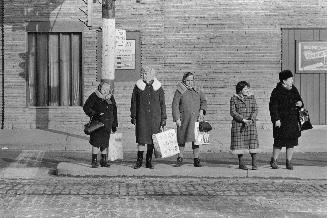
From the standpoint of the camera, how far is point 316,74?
19.1 metres

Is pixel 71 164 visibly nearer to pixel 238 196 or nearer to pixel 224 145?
pixel 238 196

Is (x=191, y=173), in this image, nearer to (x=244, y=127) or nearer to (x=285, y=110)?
(x=244, y=127)

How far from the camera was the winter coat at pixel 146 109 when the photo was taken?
10.6 meters

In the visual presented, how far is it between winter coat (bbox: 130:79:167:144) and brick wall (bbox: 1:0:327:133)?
8.25m

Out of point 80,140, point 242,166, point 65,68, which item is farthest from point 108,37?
point 65,68

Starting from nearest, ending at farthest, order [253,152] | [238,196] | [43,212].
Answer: [43,212] < [238,196] < [253,152]

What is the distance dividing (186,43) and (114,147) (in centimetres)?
831

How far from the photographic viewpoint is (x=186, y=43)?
62.0 feet

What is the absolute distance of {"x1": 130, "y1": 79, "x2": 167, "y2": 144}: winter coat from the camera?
1056 centimetres

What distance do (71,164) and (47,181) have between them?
38.9 inches

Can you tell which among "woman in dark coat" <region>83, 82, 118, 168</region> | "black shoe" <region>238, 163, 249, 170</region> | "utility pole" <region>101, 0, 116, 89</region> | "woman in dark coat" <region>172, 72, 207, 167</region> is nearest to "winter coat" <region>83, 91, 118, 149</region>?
"woman in dark coat" <region>83, 82, 118, 168</region>

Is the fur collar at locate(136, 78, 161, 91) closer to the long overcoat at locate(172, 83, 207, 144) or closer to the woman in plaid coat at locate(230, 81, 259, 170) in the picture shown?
the long overcoat at locate(172, 83, 207, 144)

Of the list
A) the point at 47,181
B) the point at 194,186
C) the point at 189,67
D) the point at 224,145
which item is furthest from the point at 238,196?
the point at 189,67

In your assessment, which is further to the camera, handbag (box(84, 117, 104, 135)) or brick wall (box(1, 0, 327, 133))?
brick wall (box(1, 0, 327, 133))
